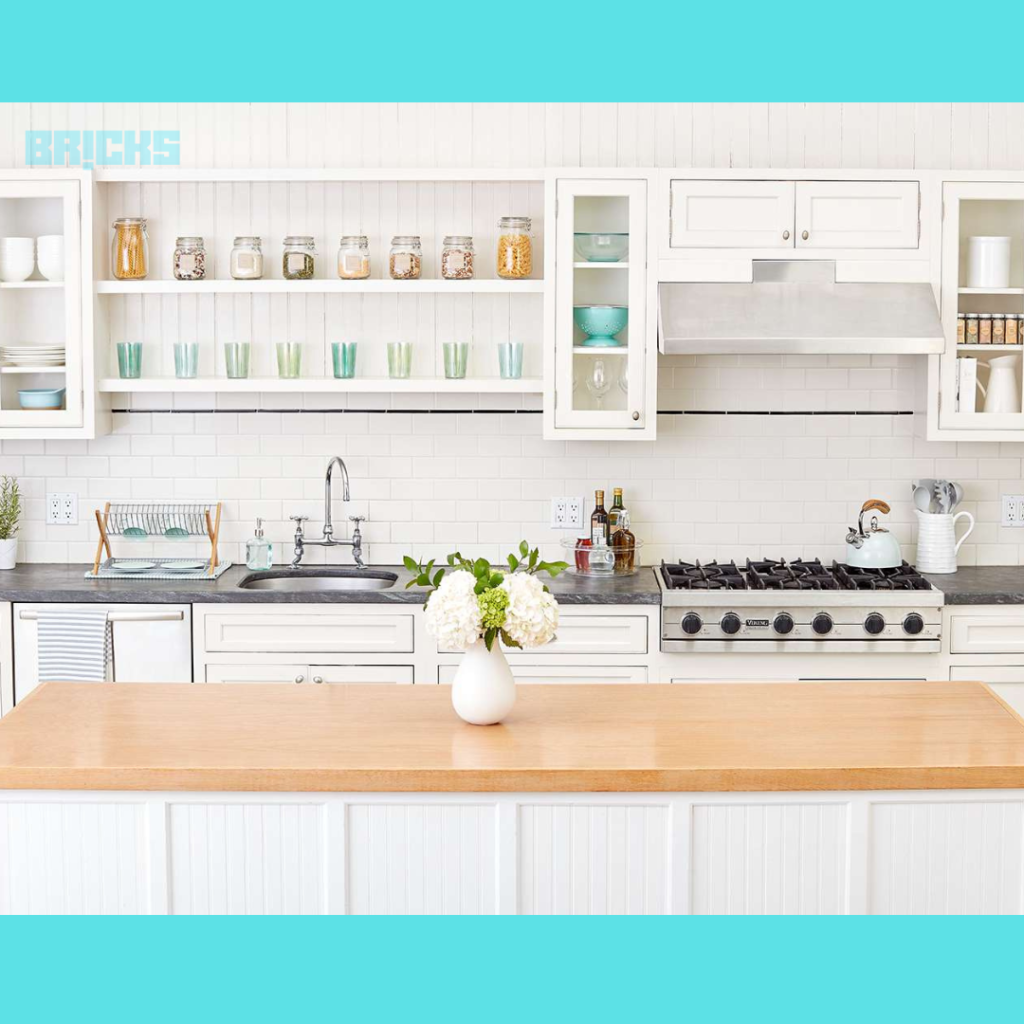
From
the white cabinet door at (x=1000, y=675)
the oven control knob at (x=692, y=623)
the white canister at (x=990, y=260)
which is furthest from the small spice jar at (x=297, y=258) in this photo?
the white cabinet door at (x=1000, y=675)

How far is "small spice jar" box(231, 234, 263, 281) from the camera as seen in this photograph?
5.89 meters

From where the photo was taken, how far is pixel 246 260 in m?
5.89

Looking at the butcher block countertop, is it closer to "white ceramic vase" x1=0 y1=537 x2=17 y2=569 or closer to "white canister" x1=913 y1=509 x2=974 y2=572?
"white canister" x1=913 y1=509 x2=974 y2=572

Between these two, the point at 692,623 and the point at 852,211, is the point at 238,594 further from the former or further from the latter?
the point at 852,211

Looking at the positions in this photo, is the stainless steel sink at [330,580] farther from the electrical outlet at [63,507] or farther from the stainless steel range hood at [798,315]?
the stainless steel range hood at [798,315]

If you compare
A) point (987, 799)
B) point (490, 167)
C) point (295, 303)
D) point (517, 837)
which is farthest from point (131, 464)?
point (987, 799)

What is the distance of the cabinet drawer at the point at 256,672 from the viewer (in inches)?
221

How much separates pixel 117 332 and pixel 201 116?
102 centimetres

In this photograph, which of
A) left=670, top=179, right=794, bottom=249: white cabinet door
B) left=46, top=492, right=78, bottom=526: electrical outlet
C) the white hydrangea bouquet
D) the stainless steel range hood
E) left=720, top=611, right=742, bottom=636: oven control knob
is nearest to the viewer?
the white hydrangea bouquet

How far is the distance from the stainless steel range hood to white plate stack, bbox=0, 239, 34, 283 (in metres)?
2.72

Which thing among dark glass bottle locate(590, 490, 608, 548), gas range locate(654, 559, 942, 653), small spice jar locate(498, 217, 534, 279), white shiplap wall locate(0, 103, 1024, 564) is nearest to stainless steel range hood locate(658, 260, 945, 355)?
white shiplap wall locate(0, 103, 1024, 564)

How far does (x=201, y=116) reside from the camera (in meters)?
6.07

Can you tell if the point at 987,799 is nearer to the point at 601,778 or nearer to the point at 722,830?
the point at 722,830

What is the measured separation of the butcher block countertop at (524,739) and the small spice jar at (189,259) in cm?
229
